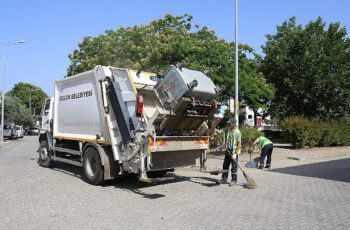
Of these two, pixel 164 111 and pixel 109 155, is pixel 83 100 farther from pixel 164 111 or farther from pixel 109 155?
pixel 164 111

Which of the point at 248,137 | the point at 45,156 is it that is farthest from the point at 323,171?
the point at 45,156

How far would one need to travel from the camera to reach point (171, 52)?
64.8 ft

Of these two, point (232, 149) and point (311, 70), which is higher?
point (311, 70)

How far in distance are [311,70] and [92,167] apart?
82.1ft

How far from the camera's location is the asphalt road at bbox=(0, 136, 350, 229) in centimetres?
672

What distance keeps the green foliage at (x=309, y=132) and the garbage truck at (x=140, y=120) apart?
475 inches

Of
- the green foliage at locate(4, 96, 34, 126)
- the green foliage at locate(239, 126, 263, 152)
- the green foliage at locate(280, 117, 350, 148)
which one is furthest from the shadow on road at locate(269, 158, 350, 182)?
the green foliage at locate(4, 96, 34, 126)

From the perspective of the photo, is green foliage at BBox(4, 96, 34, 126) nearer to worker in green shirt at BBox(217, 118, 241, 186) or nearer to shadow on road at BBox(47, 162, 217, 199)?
shadow on road at BBox(47, 162, 217, 199)

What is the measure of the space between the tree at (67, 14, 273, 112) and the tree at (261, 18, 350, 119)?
30.0 feet

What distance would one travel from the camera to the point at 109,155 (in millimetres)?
10133

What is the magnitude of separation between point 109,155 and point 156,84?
2.13 meters

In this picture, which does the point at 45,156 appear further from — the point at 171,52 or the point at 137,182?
the point at 171,52

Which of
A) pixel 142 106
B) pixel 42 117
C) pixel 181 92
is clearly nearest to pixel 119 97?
pixel 142 106

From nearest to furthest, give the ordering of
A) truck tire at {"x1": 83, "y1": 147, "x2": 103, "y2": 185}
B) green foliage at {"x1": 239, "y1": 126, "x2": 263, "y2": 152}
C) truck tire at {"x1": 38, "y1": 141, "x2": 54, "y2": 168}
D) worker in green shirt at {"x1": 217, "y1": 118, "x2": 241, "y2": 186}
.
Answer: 1. truck tire at {"x1": 83, "y1": 147, "x2": 103, "y2": 185}
2. worker in green shirt at {"x1": 217, "y1": 118, "x2": 241, "y2": 186}
3. truck tire at {"x1": 38, "y1": 141, "x2": 54, "y2": 168}
4. green foliage at {"x1": 239, "y1": 126, "x2": 263, "y2": 152}
